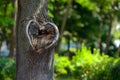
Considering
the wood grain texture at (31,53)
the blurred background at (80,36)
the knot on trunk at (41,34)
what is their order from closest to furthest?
1. the knot on trunk at (41,34)
2. the wood grain texture at (31,53)
3. the blurred background at (80,36)

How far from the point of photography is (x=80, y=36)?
3306 centimetres

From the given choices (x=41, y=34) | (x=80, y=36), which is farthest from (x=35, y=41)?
(x=80, y=36)

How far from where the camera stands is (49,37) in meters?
7.03

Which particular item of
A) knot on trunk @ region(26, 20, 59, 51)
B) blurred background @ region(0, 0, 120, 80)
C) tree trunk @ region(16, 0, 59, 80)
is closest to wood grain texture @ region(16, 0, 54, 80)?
tree trunk @ region(16, 0, 59, 80)

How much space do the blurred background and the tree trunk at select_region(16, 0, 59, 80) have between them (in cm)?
402

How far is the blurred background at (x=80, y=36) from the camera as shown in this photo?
39.8 ft

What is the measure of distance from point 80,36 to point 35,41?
26.2 meters

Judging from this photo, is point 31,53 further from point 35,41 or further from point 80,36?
point 80,36

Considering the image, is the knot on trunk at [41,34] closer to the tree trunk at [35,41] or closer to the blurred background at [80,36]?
the tree trunk at [35,41]

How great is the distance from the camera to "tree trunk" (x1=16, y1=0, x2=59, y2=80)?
701cm

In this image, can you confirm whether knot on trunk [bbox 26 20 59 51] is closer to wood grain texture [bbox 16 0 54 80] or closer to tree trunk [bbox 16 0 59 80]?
tree trunk [bbox 16 0 59 80]

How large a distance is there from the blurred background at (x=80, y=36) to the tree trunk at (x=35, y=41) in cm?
402

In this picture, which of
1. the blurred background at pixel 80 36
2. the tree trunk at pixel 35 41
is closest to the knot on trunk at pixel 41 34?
the tree trunk at pixel 35 41

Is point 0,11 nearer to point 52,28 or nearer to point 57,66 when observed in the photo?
point 57,66
